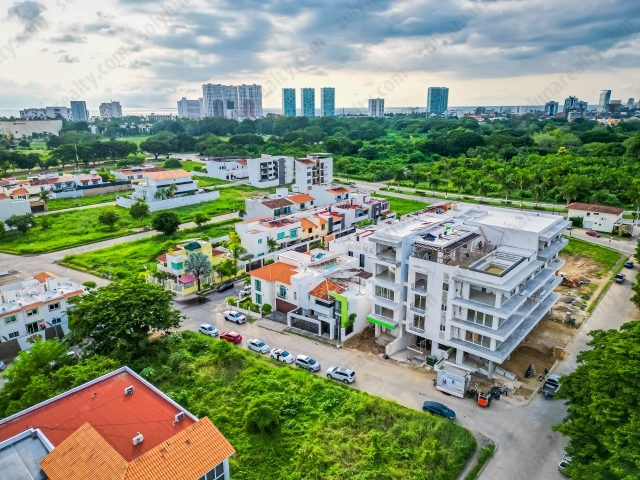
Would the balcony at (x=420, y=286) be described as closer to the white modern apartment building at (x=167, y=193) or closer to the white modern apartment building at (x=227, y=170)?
the white modern apartment building at (x=167, y=193)

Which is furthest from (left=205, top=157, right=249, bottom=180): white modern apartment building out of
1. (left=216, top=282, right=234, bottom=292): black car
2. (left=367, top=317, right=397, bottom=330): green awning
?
(left=367, top=317, right=397, bottom=330): green awning

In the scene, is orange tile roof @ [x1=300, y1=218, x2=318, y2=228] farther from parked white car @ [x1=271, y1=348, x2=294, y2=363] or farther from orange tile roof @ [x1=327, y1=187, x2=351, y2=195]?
parked white car @ [x1=271, y1=348, x2=294, y2=363]

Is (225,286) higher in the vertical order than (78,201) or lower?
lower

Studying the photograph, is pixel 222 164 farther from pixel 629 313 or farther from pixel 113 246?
pixel 629 313

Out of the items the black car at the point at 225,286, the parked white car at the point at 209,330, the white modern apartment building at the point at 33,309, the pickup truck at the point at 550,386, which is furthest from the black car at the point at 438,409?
the white modern apartment building at the point at 33,309

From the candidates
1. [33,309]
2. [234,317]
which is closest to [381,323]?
[234,317]

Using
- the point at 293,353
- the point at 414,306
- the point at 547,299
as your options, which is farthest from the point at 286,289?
the point at 547,299

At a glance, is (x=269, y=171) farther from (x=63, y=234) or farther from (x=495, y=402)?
(x=495, y=402)
